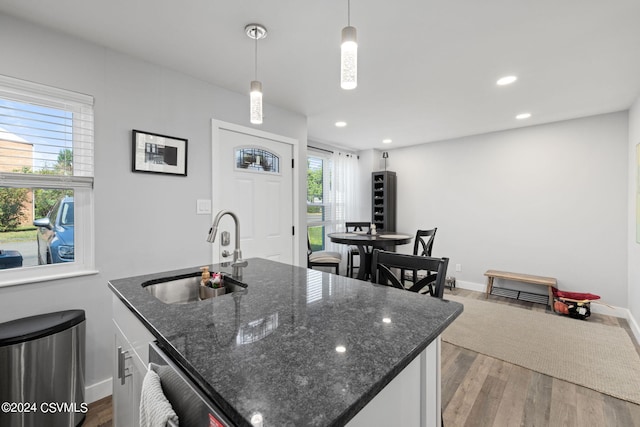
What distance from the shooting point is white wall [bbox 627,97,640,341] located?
2768 millimetres

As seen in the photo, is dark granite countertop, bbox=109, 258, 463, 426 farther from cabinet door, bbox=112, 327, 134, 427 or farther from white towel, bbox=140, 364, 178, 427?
cabinet door, bbox=112, 327, 134, 427

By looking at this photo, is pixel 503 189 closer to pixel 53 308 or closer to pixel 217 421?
pixel 217 421

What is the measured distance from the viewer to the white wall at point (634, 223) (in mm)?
2768

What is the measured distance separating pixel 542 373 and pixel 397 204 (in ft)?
11.1

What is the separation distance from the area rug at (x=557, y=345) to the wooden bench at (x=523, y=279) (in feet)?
1.14

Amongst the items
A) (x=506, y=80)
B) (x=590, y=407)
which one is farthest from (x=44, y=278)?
(x=506, y=80)

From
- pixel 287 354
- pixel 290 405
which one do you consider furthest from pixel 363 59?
pixel 290 405

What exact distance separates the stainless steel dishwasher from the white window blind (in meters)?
1.69

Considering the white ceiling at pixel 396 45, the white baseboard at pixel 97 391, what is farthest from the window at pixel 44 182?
the white baseboard at pixel 97 391

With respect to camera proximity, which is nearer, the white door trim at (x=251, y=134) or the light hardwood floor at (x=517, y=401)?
the light hardwood floor at (x=517, y=401)

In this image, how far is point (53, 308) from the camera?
1775mm

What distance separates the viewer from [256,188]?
2928mm

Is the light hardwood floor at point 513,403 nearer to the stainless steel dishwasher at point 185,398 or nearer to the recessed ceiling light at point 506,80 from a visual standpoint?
the stainless steel dishwasher at point 185,398

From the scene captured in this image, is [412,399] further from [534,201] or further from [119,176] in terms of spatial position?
[534,201]
